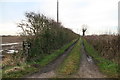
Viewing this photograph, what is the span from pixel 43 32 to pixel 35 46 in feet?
8.34

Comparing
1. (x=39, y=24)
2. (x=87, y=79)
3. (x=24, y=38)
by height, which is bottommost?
(x=87, y=79)

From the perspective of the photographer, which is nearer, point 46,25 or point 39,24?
point 39,24

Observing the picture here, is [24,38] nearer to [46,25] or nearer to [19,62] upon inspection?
[19,62]

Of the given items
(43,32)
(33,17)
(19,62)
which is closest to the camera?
(19,62)

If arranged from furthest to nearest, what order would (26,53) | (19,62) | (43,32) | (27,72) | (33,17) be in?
(43,32)
(33,17)
(26,53)
(19,62)
(27,72)

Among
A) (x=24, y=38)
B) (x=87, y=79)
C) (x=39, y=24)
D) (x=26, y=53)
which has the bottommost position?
(x=87, y=79)

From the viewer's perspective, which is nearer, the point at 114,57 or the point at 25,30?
the point at 114,57

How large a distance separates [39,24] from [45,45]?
2.26 m

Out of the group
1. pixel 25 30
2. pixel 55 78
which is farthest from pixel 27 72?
pixel 25 30

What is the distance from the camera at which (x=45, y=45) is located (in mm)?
15312

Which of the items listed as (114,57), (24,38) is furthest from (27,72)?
(114,57)

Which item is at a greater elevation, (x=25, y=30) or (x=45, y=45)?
(x=25, y=30)

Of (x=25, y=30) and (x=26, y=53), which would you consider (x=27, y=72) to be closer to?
(x=26, y=53)

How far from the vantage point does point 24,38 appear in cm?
1196
